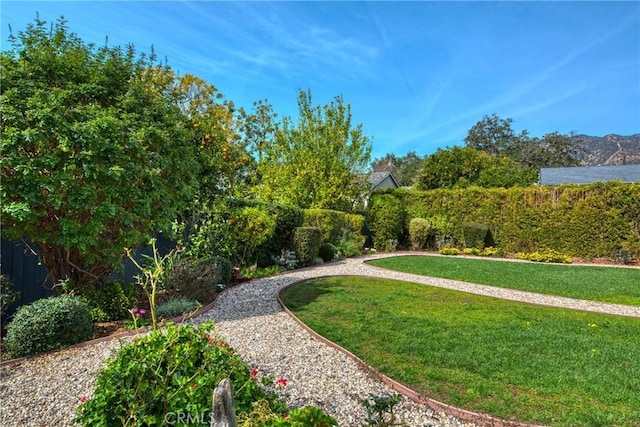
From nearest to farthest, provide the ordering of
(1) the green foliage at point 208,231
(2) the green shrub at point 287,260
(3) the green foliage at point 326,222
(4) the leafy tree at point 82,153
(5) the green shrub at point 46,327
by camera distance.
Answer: (5) the green shrub at point 46,327 → (4) the leafy tree at point 82,153 → (1) the green foliage at point 208,231 → (2) the green shrub at point 287,260 → (3) the green foliage at point 326,222

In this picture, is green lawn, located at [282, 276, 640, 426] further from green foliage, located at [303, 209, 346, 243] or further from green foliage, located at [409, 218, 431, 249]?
green foliage, located at [409, 218, 431, 249]

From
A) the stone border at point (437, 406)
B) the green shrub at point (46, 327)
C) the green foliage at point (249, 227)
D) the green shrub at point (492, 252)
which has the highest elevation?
the green foliage at point (249, 227)

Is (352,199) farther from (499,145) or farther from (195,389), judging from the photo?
(499,145)

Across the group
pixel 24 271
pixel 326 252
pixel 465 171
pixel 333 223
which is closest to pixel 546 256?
pixel 333 223

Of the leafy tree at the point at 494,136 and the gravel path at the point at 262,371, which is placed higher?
the leafy tree at the point at 494,136

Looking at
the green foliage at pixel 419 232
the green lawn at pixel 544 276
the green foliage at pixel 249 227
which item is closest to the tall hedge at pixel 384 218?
the green foliage at pixel 419 232

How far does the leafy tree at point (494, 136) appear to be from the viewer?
38750 mm

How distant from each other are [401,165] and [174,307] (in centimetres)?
5484

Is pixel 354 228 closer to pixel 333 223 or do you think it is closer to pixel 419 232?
pixel 333 223

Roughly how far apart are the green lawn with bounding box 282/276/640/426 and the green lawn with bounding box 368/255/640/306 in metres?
1.87

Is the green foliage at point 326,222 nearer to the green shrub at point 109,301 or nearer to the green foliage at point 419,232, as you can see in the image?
the green foliage at point 419,232

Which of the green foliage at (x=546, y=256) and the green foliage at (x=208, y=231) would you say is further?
the green foliage at (x=546, y=256)

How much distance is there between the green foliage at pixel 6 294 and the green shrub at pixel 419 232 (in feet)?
46.6

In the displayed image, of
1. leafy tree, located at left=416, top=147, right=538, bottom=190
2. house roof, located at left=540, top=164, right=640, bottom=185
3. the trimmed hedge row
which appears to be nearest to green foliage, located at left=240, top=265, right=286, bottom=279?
the trimmed hedge row
